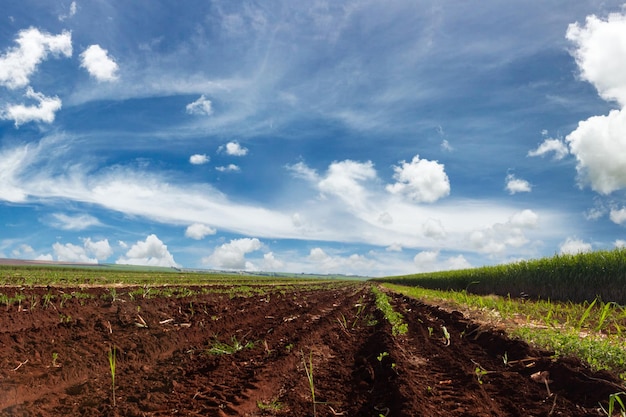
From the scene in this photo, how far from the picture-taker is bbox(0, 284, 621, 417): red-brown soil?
440cm

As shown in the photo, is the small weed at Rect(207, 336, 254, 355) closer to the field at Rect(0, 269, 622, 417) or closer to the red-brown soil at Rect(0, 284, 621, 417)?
the field at Rect(0, 269, 622, 417)

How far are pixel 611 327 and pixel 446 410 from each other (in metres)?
7.61

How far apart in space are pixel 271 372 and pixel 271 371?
4cm

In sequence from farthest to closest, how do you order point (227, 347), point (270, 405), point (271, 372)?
1. point (227, 347)
2. point (271, 372)
3. point (270, 405)

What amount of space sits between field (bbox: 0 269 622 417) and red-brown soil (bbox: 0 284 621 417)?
22 mm

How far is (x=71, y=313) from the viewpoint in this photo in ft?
31.6

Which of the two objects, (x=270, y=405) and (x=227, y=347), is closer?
(x=270, y=405)

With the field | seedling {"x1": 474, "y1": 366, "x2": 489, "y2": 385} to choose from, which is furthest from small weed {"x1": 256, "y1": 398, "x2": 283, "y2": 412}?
seedling {"x1": 474, "y1": 366, "x2": 489, "y2": 385}

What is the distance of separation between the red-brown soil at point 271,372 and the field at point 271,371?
0.02 metres

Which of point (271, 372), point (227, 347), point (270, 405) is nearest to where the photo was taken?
point (270, 405)

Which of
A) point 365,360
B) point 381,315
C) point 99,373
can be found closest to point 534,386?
point 365,360

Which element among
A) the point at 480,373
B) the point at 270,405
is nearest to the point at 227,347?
the point at 270,405

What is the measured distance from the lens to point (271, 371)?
5.59m

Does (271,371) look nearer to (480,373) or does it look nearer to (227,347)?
(227,347)
